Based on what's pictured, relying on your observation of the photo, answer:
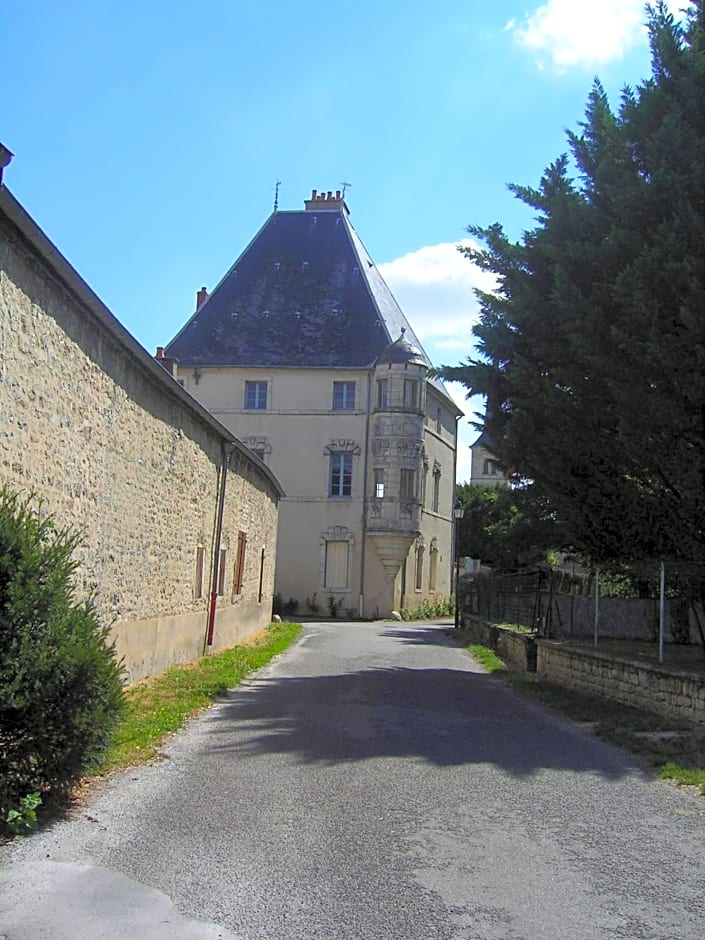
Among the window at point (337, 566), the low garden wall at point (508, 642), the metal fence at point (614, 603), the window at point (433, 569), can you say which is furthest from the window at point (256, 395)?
the metal fence at point (614, 603)

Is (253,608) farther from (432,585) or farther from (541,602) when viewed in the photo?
(432,585)

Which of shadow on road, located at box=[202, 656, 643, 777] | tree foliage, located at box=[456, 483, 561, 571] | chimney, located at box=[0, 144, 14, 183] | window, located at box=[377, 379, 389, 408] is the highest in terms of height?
window, located at box=[377, 379, 389, 408]

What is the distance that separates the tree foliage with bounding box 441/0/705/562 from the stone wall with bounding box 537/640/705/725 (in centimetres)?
181

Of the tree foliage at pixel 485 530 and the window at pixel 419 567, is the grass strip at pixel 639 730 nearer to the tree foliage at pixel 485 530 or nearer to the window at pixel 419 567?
the tree foliage at pixel 485 530

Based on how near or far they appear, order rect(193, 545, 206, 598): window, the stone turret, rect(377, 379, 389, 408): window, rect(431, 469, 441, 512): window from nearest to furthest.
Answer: rect(193, 545, 206, 598): window
the stone turret
rect(377, 379, 389, 408): window
rect(431, 469, 441, 512): window

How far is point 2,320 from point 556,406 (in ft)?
29.5

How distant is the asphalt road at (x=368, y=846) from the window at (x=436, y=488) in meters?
34.9

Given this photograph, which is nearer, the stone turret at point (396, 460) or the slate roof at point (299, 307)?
the stone turret at point (396, 460)

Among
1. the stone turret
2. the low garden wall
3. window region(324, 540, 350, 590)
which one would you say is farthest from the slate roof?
the low garden wall

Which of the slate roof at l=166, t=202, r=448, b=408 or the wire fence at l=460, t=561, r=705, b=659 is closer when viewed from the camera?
the wire fence at l=460, t=561, r=705, b=659

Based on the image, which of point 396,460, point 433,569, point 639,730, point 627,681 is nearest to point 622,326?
point 627,681

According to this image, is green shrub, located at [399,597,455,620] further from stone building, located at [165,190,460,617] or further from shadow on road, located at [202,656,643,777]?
shadow on road, located at [202,656,643,777]

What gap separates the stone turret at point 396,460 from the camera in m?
39.7

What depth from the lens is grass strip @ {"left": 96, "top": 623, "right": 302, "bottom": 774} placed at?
8039mm
